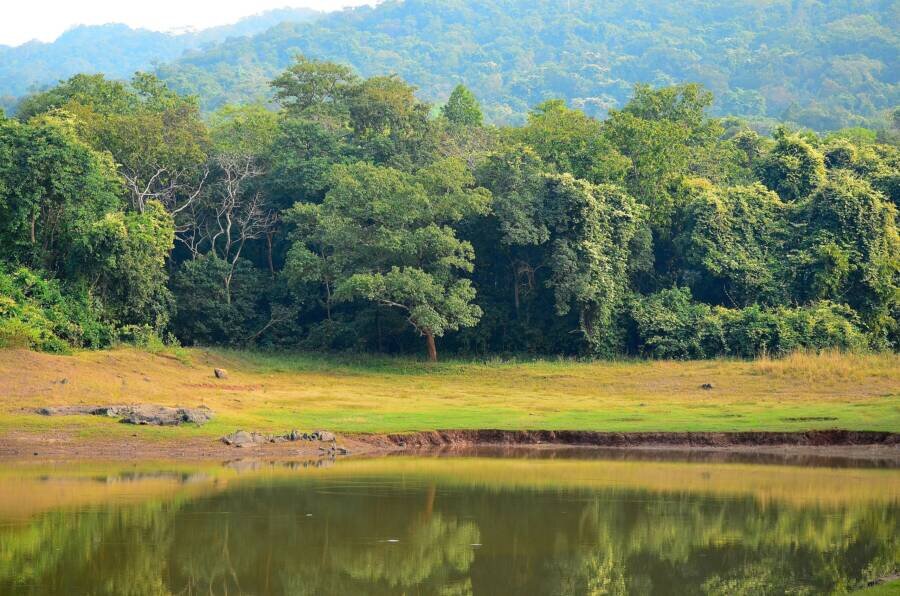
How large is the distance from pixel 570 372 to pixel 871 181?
2257 cm

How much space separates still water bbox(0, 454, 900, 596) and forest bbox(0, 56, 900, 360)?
67.1ft

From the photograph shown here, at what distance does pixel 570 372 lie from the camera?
161ft

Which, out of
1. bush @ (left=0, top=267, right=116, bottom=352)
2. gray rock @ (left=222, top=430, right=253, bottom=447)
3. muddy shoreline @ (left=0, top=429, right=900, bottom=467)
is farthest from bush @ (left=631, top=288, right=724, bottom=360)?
gray rock @ (left=222, top=430, right=253, bottom=447)

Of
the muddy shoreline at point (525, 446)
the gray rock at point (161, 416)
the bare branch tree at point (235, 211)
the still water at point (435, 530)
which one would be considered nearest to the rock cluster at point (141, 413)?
the gray rock at point (161, 416)

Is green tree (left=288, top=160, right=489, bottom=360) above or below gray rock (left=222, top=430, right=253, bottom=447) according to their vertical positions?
above

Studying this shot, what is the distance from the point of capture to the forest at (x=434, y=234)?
4688 centimetres

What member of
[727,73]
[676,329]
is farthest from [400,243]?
[727,73]

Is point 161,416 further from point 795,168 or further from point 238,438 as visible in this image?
point 795,168

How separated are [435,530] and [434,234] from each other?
30.3m

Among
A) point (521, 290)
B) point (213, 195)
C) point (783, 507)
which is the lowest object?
point (783, 507)

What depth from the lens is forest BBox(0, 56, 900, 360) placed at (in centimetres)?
4688

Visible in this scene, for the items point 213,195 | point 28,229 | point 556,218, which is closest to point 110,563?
point 28,229

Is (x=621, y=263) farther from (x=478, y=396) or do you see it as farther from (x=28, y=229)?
(x=28, y=229)

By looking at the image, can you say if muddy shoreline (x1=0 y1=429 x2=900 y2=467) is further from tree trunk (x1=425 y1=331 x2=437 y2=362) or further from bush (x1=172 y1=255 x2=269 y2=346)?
bush (x1=172 y1=255 x2=269 y2=346)
